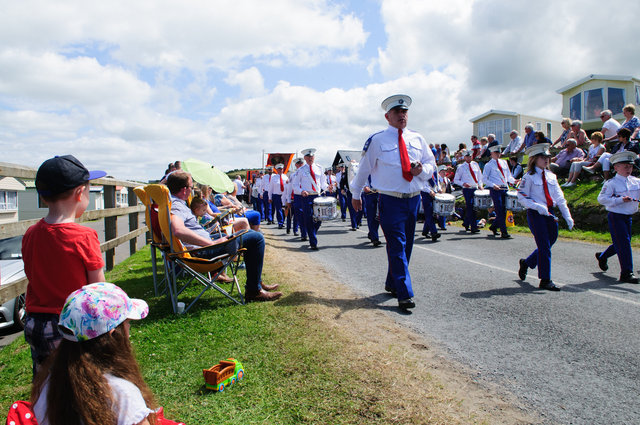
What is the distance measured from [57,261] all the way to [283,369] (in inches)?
72.8

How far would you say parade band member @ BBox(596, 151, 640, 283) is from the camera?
6.81m

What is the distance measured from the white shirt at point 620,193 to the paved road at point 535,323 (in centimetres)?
113

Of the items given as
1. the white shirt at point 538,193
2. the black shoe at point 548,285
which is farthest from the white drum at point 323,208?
the black shoe at point 548,285

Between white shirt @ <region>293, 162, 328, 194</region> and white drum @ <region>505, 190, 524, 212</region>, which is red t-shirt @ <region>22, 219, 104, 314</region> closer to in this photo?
Result: white shirt @ <region>293, 162, 328, 194</region>

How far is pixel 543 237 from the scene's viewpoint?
6.41 metres

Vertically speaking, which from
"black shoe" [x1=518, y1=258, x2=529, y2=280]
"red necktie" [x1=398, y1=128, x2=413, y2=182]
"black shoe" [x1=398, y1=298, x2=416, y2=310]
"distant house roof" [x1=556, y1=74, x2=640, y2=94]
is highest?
"distant house roof" [x1=556, y1=74, x2=640, y2=94]

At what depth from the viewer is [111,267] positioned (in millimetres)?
8945

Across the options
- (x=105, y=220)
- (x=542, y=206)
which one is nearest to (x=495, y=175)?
(x=542, y=206)

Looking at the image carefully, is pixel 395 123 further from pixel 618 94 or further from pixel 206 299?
pixel 618 94

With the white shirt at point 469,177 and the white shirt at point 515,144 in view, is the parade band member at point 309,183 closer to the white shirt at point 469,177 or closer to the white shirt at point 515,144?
the white shirt at point 469,177

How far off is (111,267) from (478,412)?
795cm

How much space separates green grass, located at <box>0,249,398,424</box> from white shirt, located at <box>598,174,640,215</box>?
5.07 metres

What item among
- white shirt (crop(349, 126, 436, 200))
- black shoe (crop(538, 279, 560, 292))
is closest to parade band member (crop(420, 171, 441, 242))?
black shoe (crop(538, 279, 560, 292))

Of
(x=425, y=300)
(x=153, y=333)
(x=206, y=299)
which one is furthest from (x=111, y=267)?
(x=425, y=300)
